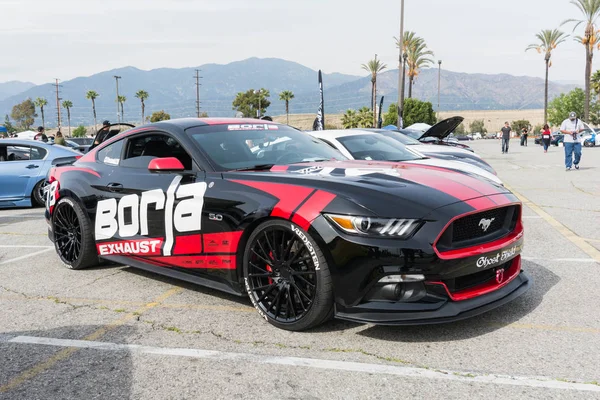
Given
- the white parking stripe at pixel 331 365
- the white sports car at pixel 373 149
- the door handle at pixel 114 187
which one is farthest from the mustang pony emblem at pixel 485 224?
the white sports car at pixel 373 149

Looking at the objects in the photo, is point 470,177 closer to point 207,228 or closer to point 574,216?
point 207,228

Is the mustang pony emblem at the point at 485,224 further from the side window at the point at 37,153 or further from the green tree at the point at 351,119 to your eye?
the green tree at the point at 351,119

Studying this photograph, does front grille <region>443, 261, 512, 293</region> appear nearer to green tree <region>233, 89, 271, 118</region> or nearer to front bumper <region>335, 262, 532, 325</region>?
front bumper <region>335, 262, 532, 325</region>

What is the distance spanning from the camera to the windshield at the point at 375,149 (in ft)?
23.4

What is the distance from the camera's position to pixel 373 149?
7324 millimetres

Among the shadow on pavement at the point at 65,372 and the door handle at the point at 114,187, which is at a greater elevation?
the door handle at the point at 114,187

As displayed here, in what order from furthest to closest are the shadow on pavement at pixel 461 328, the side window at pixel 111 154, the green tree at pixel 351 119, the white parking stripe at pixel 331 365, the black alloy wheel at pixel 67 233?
the green tree at pixel 351 119
the black alloy wheel at pixel 67 233
the side window at pixel 111 154
the shadow on pavement at pixel 461 328
the white parking stripe at pixel 331 365

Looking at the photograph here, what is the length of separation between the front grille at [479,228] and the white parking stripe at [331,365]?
2.37ft

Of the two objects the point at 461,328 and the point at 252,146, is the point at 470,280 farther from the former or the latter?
the point at 252,146

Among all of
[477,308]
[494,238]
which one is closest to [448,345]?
[477,308]

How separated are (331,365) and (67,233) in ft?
11.8

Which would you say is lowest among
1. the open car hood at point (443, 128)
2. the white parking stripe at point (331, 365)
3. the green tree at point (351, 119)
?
the white parking stripe at point (331, 365)

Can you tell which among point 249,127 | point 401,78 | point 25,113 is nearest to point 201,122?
point 249,127

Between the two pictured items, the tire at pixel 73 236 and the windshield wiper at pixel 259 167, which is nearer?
the windshield wiper at pixel 259 167
